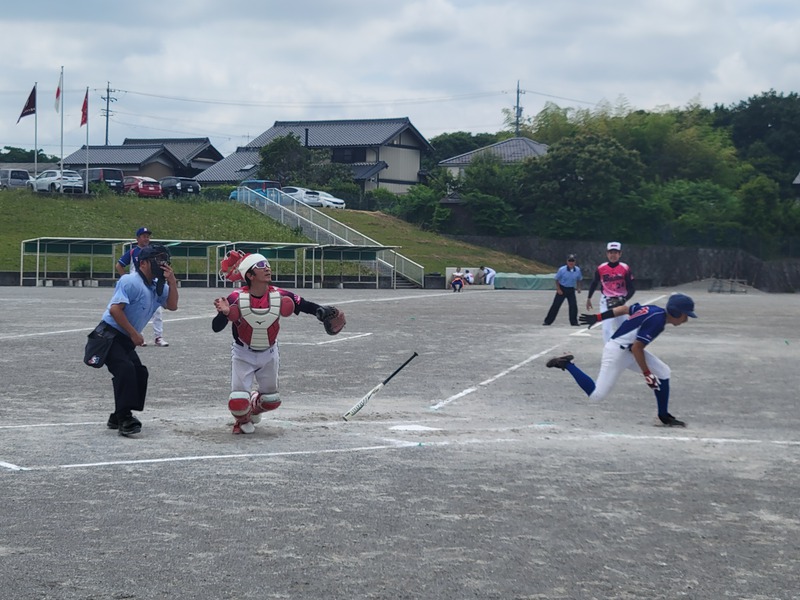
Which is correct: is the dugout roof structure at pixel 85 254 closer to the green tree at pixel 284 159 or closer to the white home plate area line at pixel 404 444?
the green tree at pixel 284 159

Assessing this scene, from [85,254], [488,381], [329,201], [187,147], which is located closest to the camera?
[488,381]

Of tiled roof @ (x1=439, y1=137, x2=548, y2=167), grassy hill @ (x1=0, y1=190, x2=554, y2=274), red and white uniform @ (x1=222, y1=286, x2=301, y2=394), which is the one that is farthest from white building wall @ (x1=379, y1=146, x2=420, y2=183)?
red and white uniform @ (x1=222, y1=286, x2=301, y2=394)

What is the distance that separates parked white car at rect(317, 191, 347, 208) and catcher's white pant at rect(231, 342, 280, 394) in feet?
192

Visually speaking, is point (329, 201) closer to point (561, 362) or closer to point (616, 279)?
point (616, 279)

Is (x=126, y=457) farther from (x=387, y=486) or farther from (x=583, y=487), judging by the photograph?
(x=583, y=487)

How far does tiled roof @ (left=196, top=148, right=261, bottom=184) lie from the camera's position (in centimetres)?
8325

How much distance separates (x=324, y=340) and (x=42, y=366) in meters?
6.40

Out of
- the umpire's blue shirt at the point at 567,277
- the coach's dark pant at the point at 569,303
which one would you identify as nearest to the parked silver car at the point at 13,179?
the coach's dark pant at the point at 569,303

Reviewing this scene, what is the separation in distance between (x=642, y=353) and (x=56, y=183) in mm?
56285

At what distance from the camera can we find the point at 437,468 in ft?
27.6

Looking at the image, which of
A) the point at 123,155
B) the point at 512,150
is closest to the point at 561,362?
the point at 512,150

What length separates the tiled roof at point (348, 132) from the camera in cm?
8025

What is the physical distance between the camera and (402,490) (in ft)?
24.9

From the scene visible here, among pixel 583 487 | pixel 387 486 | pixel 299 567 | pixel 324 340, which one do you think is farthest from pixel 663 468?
pixel 324 340
